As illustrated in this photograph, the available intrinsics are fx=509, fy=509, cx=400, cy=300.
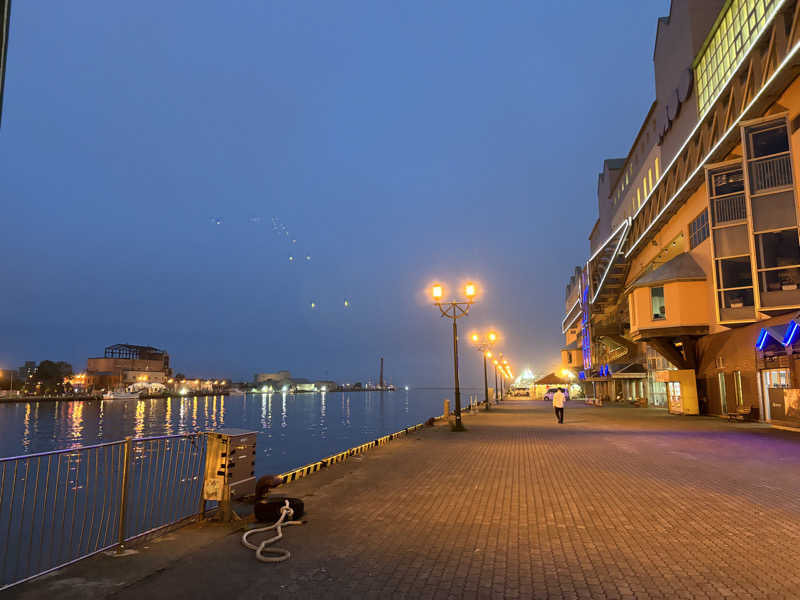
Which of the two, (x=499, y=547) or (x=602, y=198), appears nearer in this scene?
(x=499, y=547)

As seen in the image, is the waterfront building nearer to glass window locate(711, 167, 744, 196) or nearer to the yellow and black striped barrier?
glass window locate(711, 167, 744, 196)

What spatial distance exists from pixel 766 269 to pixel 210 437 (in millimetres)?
22222

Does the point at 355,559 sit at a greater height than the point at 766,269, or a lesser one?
lesser

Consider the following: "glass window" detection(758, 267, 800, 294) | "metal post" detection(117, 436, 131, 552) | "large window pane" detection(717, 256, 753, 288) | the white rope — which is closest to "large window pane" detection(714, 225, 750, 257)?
"large window pane" detection(717, 256, 753, 288)

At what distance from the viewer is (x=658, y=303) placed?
1147 inches

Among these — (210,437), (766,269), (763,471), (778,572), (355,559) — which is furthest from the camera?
(766,269)

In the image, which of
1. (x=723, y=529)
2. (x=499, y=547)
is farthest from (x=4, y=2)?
(x=723, y=529)

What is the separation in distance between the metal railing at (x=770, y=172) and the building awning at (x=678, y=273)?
287 inches

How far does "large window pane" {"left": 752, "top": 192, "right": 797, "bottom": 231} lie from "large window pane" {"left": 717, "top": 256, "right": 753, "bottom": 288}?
2677 mm

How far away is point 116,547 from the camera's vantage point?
6.35m

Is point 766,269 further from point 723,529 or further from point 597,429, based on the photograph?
point 723,529

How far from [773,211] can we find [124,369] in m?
203

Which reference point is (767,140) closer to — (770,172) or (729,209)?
(770,172)

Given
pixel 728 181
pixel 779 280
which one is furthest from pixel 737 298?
pixel 728 181
